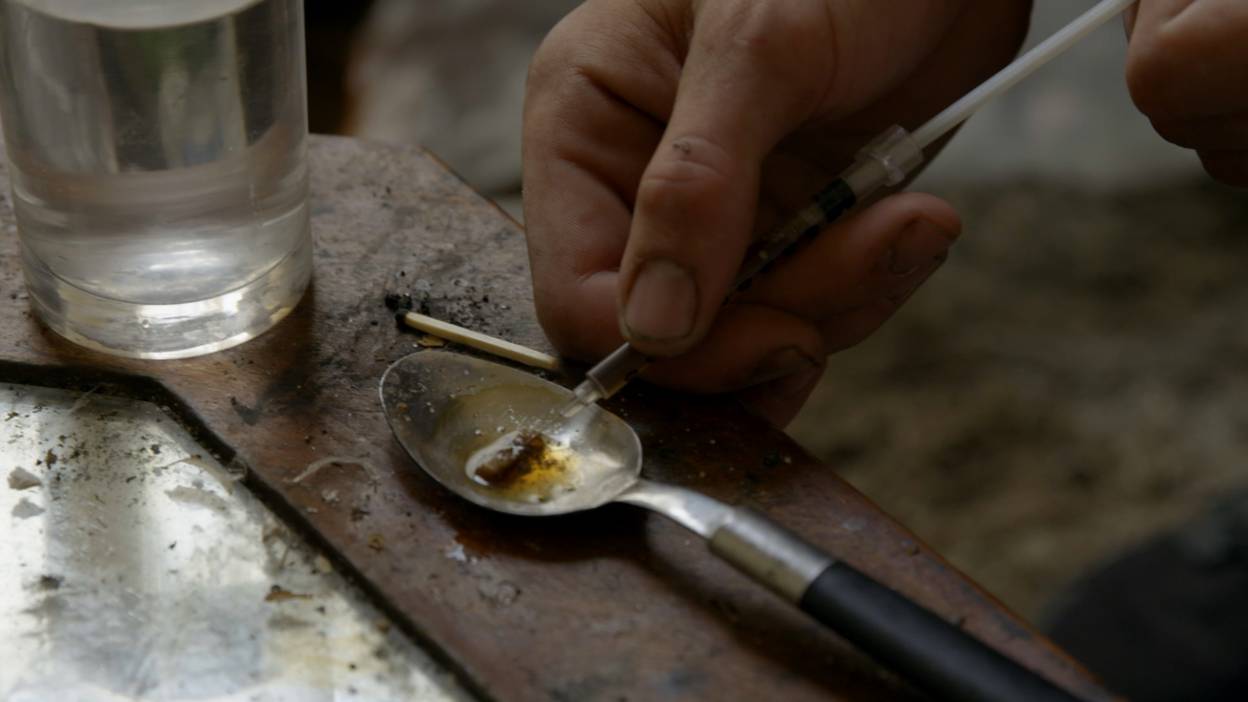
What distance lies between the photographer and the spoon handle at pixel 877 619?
0.59 m

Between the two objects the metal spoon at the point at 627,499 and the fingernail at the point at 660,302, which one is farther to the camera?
the fingernail at the point at 660,302

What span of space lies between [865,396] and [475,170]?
80cm

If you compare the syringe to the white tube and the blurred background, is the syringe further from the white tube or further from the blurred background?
the blurred background

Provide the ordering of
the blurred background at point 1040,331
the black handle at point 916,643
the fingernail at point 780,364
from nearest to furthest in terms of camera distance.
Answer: the black handle at point 916,643 → the fingernail at point 780,364 → the blurred background at point 1040,331

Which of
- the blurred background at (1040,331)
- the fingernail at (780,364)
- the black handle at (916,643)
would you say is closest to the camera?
the black handle at (916,643)

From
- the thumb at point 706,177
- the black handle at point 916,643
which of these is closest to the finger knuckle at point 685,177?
the thumb at point 706,177

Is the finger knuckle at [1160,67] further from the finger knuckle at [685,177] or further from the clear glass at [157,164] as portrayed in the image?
the clear glass at [157,164]

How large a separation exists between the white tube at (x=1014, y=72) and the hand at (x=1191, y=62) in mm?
24

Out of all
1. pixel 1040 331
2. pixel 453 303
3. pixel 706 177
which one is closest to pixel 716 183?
pixel 706 177

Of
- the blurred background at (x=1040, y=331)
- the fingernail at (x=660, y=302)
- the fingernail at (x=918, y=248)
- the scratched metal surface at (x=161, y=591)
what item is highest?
the fingernail at (x=918, y=248)

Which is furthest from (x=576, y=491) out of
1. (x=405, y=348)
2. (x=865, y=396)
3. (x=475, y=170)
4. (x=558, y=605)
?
(x=475, y=170)

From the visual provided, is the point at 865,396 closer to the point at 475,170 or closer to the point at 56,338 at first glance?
the point at 475,170

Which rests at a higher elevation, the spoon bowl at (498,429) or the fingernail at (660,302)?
the fingernail at (660,302)

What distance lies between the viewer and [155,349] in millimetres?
837
